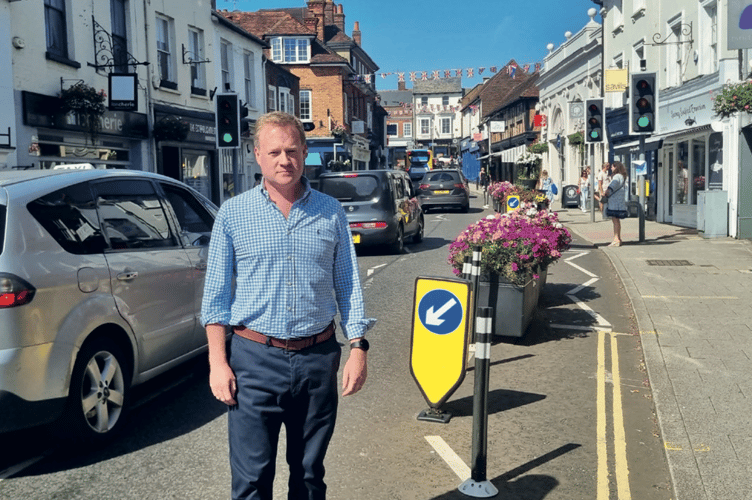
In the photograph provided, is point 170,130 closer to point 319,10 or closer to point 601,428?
point 601,428

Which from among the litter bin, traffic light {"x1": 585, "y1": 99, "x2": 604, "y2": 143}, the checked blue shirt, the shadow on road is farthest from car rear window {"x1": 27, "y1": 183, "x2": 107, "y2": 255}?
the litter bin

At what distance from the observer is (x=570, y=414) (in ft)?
18.3

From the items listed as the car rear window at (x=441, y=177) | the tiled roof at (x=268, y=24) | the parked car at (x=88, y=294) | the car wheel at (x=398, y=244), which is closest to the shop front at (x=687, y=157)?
the car wheel at (x=398, y=244)

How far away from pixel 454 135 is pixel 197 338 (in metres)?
109

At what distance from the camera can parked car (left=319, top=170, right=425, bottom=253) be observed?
604 inches

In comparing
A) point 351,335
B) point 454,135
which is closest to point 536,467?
point 351,335

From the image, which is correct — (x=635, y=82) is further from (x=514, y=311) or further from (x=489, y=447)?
(x=489, y=447)

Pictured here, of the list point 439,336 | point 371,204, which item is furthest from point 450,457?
point 371,204

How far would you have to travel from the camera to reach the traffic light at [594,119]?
20891mm

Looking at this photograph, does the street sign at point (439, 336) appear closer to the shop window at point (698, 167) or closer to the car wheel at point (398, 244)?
the car wheel at point (398, 244)

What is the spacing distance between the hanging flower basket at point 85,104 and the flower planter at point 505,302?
11.2m

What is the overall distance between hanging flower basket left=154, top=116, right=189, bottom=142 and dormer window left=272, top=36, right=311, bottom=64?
86.8 ft

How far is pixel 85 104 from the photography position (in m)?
16.1

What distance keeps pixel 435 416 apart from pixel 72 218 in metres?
2.69
